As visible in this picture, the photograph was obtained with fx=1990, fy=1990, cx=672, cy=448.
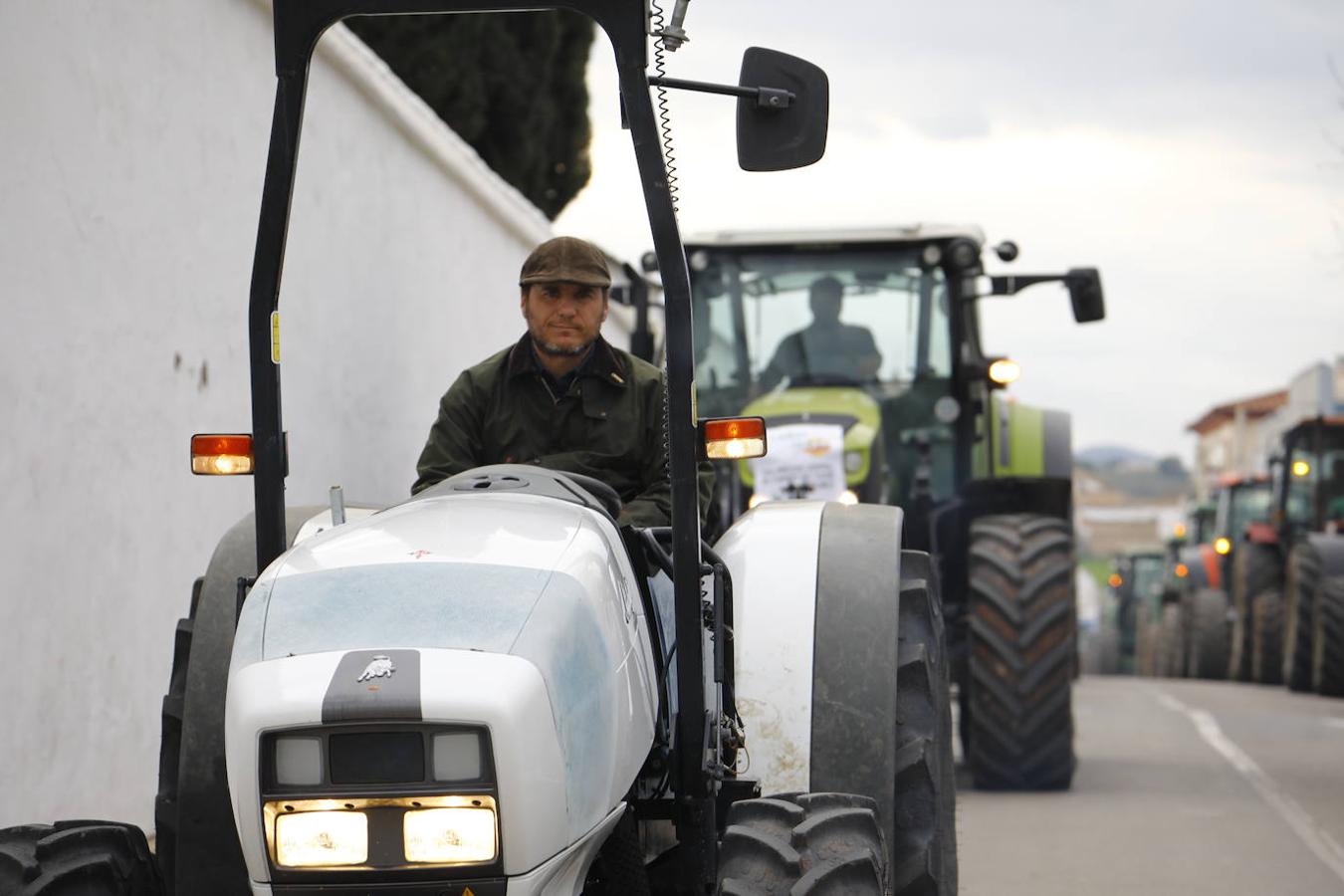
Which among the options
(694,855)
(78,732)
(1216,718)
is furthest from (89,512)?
(1216,718)

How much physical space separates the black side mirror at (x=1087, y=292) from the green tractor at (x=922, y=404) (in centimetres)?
1

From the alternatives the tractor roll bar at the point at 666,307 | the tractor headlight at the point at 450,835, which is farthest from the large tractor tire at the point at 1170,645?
the tractor headlight at the point at 450,835

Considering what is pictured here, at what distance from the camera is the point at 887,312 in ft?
34.8

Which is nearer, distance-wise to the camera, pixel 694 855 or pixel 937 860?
pixel 694 855

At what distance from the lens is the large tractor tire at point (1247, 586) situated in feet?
75.6

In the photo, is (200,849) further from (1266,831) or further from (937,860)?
(1266,831)

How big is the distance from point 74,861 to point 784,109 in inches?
76.6

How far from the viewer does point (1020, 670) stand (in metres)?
9.57

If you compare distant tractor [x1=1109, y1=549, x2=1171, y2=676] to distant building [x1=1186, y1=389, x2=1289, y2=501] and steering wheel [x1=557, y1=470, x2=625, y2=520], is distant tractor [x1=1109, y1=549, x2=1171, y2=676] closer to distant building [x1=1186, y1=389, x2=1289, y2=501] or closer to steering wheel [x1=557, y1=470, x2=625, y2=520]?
steering wheel [x1=557, y1=470, x2=625, y2=520]

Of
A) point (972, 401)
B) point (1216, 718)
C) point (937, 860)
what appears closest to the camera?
point (937, 860)

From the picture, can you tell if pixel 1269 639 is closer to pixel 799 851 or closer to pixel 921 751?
pixel 921 751

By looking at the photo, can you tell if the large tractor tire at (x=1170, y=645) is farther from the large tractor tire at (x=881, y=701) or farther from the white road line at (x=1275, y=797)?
the large tractor tire at (x=881, y=701)

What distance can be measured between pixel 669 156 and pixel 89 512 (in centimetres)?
344

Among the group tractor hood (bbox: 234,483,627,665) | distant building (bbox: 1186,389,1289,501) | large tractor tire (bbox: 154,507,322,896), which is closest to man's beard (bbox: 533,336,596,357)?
large tractor tire (bbox: 154,507,322,896)
